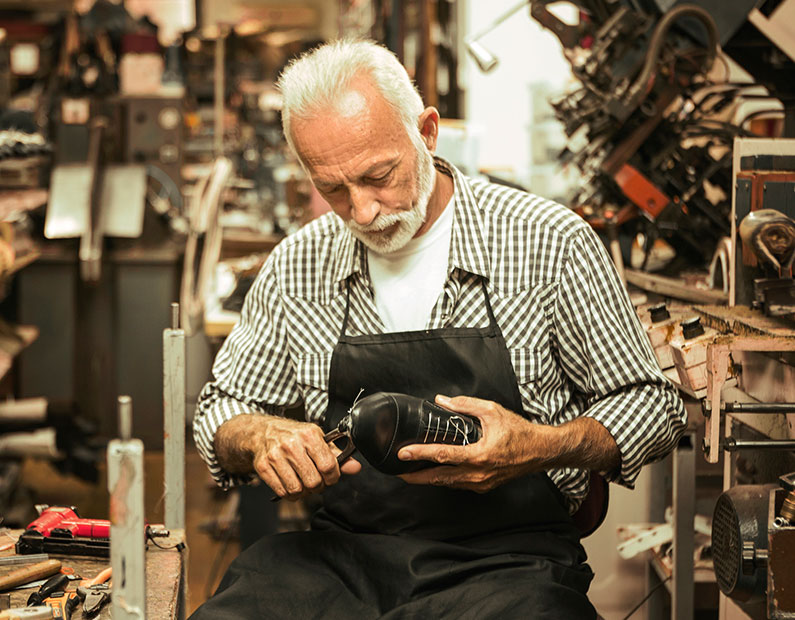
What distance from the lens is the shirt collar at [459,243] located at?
1.82m

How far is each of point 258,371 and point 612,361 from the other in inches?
25.4

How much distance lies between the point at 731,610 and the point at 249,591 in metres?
0.98

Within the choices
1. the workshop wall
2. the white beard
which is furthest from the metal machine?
the workshop wall

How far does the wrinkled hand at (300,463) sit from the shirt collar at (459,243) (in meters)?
0.38

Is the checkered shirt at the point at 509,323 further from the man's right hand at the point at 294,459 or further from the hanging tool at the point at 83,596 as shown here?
the hanging tool at the point at 83,596

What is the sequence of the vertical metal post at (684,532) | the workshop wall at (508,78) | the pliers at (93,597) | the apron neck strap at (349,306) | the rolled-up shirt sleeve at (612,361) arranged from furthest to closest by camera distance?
the workshop wall at (508,78), the vertical metal post at (684,532), the apron neck strap at (349,306), the rolled-up shirt sleeve at (612,361), the pliers at (93,597)

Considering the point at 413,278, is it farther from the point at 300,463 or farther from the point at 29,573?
the point at 29,573

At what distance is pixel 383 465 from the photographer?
1.52 metres

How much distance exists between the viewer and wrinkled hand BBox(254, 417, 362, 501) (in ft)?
5.20

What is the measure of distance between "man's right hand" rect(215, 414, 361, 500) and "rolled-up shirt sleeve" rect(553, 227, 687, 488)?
43 cm

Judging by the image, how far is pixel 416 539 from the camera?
5.59ft

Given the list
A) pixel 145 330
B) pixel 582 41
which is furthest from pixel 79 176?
pixel 582 41

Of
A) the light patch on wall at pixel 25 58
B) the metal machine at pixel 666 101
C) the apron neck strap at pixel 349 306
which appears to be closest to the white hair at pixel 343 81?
the apron neck strap at pixel 349 306

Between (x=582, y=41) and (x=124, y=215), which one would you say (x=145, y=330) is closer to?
(x=124, y=215)
